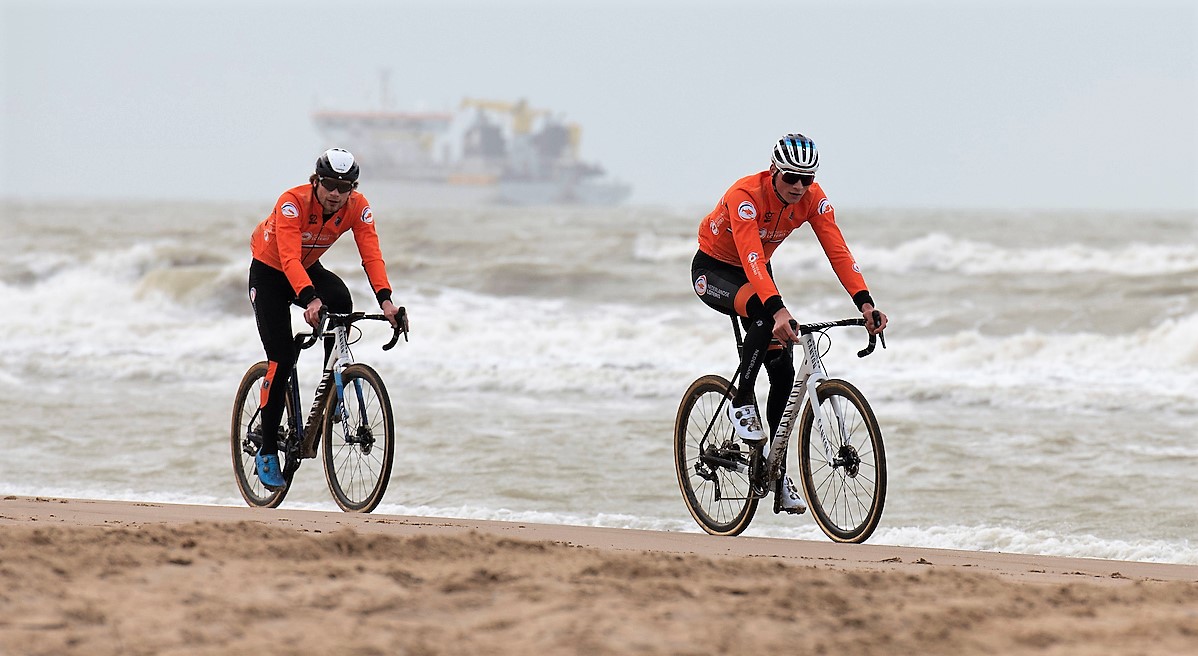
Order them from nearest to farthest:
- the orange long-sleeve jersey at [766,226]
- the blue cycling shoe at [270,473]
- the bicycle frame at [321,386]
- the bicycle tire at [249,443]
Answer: the orange long-sleeve jersey at [766,226]
the bicycle frame at [321,386]
the blue cycling shoe at [270,473]
the bicycle tire at [249,443]

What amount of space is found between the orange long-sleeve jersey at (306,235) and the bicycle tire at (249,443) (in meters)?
0.75

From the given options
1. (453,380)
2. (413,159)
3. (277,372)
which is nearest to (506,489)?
(277,372)

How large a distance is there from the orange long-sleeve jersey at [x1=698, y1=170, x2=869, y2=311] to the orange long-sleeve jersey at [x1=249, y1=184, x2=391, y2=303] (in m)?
1.70


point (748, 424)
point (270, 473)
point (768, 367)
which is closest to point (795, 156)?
point (768, 367)

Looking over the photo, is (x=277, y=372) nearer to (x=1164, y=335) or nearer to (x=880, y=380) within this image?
(x=880, y=380)

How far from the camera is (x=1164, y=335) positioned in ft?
52.0

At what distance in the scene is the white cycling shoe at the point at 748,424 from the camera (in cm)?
573

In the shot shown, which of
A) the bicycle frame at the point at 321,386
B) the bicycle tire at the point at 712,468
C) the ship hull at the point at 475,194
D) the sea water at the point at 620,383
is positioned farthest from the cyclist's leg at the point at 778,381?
the ship hull at the point at 475,194

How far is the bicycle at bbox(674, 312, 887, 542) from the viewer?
5387mm

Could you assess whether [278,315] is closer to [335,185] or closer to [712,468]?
[335,185]

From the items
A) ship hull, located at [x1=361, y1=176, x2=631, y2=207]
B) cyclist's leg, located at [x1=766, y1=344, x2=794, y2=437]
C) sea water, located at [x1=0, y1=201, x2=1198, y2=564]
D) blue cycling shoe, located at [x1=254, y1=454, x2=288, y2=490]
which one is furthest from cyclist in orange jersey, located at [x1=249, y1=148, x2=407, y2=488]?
ship hull, located at [x1=361, y1=176, x2=631, y2=207]

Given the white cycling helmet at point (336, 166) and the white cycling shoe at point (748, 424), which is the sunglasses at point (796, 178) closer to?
the white cycling shoe at point (748, 424)

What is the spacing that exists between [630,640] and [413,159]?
120 m

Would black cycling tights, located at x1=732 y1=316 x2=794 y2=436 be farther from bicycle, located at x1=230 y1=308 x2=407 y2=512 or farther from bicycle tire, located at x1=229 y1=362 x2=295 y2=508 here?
bicycle tire, located at x1=229 y1=362 x2=295 y2=508
